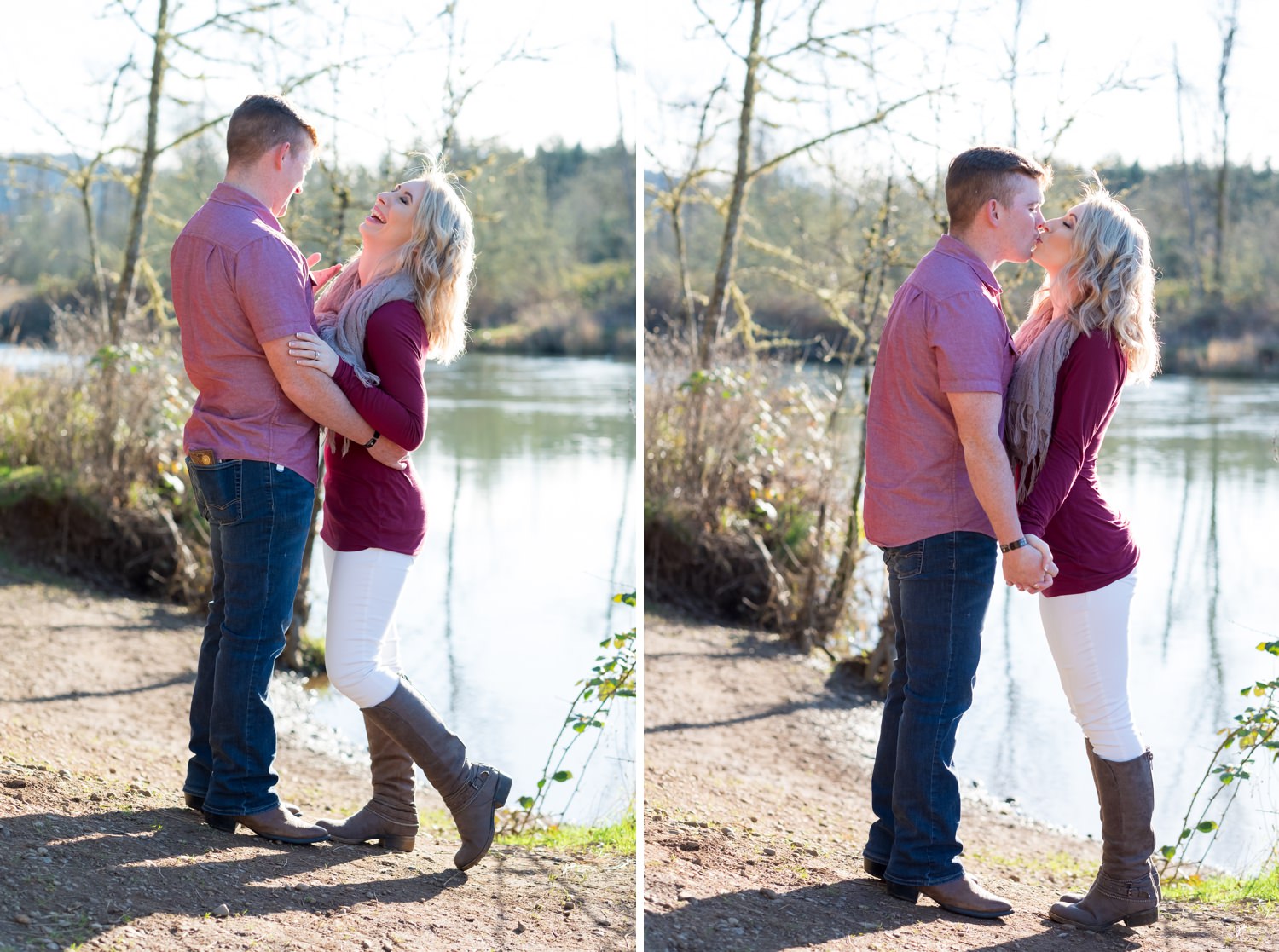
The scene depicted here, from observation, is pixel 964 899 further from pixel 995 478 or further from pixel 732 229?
pixel 732 229

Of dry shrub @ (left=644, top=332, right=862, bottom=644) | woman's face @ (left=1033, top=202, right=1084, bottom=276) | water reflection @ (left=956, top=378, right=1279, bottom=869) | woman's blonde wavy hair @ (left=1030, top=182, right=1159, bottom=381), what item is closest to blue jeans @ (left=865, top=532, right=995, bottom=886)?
woman's blonde wavy hair @ (left=1030, top=182, right=1159, bottom=381)

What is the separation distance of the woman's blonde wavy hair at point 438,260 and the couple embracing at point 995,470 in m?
0.99

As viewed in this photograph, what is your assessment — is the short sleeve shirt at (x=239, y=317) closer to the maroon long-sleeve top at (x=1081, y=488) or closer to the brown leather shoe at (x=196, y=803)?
the brown leather shoe at (x=196, y=803)

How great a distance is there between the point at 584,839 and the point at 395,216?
6.12 feet

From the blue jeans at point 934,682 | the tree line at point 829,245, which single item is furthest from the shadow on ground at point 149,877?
the tree line at point 829,245

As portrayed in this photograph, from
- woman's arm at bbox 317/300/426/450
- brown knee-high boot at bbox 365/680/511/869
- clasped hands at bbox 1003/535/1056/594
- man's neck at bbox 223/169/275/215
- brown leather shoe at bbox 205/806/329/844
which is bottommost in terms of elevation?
brown leather shoe at bbox 205/806/329/844

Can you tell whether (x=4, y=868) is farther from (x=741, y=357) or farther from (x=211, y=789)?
(x=741, y=357)

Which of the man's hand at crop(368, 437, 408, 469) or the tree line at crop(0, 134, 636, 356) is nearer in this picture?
the man's hand at crop(368, 437, 408, 469)

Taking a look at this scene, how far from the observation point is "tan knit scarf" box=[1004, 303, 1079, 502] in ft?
8.50

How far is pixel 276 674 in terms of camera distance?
625cm

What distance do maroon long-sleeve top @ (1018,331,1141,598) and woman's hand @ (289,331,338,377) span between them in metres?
1.54

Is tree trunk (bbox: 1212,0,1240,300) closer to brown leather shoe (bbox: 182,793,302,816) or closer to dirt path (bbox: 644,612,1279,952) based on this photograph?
dirt path (bbox: 644,612,1279,952)

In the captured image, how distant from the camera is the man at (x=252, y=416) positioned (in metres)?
2.70

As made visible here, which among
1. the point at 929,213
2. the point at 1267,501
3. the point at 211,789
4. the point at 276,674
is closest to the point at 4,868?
the point at 211,789
